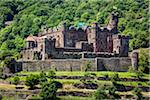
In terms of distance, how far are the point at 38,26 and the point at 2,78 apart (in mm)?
39746

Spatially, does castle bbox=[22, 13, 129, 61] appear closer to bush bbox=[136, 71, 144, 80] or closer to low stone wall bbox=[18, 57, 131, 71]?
low stone wall bbox=[18, 57, 131, 71]

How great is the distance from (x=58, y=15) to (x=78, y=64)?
45.8 meters

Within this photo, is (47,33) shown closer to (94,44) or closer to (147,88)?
(94,44)

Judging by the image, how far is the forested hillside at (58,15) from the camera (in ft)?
331

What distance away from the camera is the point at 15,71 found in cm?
7006

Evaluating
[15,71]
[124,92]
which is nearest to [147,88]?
[124,92]

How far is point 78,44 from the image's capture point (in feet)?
249

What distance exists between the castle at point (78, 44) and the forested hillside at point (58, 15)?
11.3 metres

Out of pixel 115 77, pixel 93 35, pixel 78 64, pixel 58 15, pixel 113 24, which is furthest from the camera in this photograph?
pixel 58 15

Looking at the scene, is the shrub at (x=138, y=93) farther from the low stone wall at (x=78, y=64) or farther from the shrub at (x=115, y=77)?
the low stone wall at (x=78, y=64)

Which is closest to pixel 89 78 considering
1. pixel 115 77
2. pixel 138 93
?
pixel 115 77

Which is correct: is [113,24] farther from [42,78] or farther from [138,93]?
[42,78]

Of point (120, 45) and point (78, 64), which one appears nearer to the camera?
point (78, 64)

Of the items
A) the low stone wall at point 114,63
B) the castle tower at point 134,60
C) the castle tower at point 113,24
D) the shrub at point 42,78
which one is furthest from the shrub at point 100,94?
the castle tower at point 113,24
